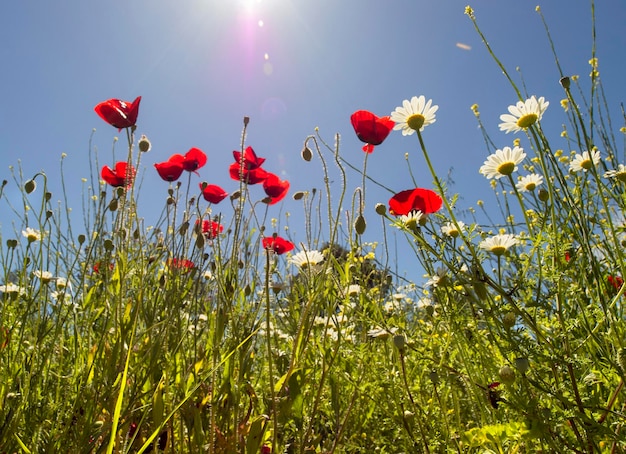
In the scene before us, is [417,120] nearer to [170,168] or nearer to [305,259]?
[305,259]

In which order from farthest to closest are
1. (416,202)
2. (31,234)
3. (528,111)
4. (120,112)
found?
1. (31,234)
2. (120,112)
3. (416,202)
4. (528,111)

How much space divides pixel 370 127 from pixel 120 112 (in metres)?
0.74

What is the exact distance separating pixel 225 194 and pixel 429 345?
1.00m

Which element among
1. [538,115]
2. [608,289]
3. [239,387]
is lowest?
[239,387]

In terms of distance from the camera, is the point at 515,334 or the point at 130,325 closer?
the point at 515,334

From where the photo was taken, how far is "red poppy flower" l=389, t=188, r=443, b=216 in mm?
1175

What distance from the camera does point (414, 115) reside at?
1.03 meters

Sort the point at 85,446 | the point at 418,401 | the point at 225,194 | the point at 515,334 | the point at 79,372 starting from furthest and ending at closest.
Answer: the point at 225,194, the point at 418,401, the point at 79,372, the point at 85,446, the point at 515,334

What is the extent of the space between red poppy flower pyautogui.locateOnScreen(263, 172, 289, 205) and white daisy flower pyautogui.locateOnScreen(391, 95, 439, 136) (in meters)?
0.72

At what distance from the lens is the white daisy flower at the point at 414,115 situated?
103 centimetres

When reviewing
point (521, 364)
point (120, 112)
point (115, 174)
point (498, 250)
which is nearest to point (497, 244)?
point (498, 250)

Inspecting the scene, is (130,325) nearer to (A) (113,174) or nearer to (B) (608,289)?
(A) (113,174)

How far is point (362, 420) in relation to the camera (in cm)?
156

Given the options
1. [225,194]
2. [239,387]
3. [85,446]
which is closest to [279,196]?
[225,194]
